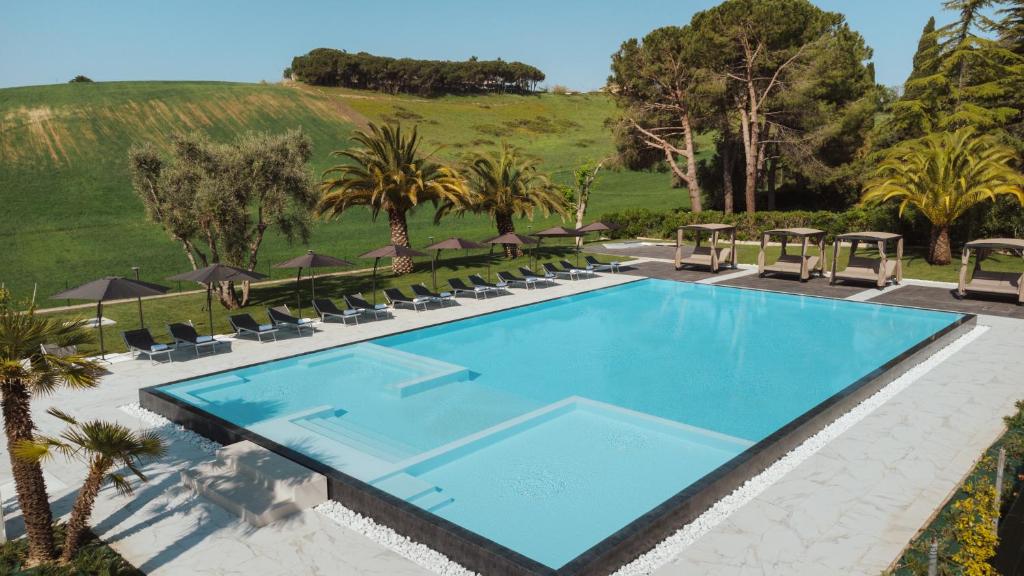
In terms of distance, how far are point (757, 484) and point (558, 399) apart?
474 cm

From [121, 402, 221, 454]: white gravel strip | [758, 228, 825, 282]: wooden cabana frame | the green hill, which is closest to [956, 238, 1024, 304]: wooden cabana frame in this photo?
[758, 228, 825, 282]: wooden cabana frame

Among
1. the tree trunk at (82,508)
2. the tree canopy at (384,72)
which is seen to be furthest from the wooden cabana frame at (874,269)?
the tree canopy at (384,72)

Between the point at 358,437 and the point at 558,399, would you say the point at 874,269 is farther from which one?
the point at 358,437

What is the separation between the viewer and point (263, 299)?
69.1ft

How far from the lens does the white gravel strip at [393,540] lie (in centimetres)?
628

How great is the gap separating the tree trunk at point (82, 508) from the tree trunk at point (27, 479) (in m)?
0.18

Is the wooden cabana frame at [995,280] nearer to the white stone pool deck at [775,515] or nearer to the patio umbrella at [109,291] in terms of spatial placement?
the white stone pool deck at [775,515]

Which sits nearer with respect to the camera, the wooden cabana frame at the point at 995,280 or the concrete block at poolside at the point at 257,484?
the concrete block at poolside at the point at 257,484

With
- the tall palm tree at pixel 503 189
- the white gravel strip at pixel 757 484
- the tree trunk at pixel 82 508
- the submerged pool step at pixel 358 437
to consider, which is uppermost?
the tall palm tree at pixel 503 189

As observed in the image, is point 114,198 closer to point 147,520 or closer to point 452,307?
point 452,307

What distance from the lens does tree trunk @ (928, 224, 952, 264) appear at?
2389 centimetres

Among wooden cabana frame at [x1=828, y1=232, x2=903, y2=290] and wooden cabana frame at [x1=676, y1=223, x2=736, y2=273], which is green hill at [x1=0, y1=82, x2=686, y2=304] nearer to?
wooden cabana frame at [x1=676, y1=223, x2=736, y2=273]

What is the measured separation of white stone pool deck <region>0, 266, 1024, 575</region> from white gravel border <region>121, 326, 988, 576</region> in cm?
11

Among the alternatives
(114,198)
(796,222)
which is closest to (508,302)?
(796,222)
